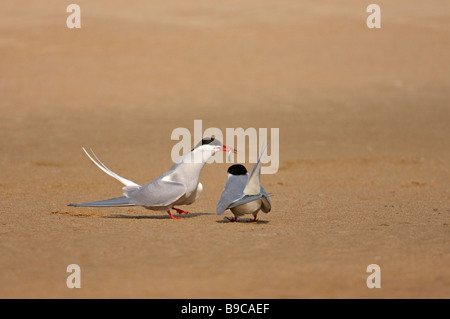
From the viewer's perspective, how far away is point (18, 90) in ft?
59.8

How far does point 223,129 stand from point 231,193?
8.65 m

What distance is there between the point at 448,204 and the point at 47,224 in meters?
4.64

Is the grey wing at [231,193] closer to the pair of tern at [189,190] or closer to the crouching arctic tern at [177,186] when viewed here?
the pair of tern at [189,190]

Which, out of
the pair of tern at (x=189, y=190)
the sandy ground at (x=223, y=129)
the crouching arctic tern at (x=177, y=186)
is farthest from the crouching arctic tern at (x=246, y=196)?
the crouching arctic tern at (x=177, y=186)

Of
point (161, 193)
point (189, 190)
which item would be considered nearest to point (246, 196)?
point (189, 190)

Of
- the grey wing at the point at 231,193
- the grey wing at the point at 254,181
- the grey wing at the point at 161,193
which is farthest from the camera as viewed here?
the grey wing at the point at 161,193

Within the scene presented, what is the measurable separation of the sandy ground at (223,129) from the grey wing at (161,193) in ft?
0.71

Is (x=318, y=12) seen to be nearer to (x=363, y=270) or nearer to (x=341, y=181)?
(x=341, y=181)

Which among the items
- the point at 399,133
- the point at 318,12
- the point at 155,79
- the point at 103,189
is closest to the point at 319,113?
the point at 399,133

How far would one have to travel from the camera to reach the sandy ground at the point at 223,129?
4.76 m

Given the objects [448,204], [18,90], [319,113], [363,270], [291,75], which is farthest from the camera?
[291,75]

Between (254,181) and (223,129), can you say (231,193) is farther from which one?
(223,129)

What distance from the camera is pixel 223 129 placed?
15.1m

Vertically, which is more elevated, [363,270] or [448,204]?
[448,204]
